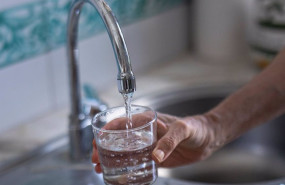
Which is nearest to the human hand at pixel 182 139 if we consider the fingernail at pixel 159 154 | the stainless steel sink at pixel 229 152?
the fingernail at pixel 159 154

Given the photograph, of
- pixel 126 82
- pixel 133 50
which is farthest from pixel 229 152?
pixel 126 82

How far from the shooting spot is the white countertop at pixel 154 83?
1006 millimetres

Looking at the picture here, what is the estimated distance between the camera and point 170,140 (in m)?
0.69

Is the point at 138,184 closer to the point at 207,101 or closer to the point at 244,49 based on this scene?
the point at 207,101

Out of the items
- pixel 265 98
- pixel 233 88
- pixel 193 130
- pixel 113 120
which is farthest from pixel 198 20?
pixel 113 120

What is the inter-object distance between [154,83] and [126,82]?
735 millimetres

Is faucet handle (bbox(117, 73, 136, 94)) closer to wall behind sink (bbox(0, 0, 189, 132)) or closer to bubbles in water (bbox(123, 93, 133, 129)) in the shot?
bubbles in water (bbox(123, 93, 133, 129))

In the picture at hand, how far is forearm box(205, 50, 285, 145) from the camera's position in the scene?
3.00 feet

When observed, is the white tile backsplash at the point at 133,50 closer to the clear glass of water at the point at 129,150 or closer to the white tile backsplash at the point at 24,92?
the white tile backsplash at the point at 24,92

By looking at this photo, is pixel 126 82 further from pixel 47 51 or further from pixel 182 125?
pixel 47 51

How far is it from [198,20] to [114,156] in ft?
3.13

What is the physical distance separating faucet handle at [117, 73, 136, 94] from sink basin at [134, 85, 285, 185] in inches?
23.4

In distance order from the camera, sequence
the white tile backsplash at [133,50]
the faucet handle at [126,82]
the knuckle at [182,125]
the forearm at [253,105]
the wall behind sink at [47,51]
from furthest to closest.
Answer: the white tile backsplash at [133,50]
the wall behind sink at [47,51]
the forearm at [253,105]
the knuckle at [182,125]
the faucet handle at [126,82]

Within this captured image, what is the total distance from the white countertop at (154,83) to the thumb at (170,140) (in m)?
0.37
